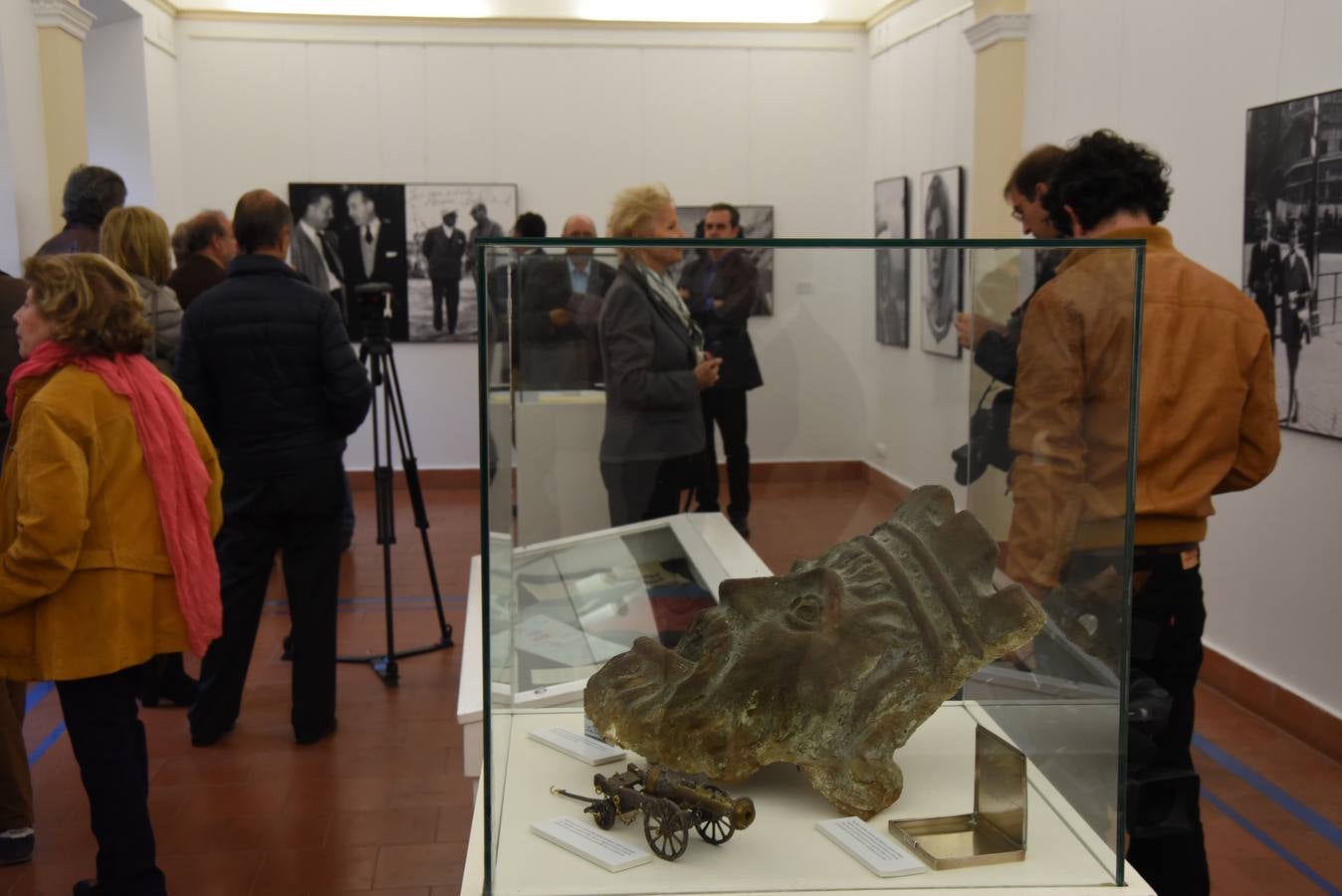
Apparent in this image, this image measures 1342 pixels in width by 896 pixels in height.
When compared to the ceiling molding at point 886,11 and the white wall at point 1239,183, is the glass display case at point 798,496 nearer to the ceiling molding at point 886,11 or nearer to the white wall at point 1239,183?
the white wall at point 1239,183

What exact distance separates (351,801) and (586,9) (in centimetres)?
739

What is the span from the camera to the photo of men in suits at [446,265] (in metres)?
10.2

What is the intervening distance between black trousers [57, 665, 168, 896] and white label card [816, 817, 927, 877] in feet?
6.71

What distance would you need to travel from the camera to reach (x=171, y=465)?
315 cm

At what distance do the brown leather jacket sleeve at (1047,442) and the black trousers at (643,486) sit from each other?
0.45m

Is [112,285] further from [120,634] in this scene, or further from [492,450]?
[492,450]

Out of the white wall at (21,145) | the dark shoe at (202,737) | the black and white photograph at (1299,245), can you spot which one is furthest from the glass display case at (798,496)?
the white wall at (21,145)

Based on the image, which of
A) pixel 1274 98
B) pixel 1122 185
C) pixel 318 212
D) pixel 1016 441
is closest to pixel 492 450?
pixel 1016 441

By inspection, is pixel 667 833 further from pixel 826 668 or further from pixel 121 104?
pixel 121 104

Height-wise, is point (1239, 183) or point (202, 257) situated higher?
point (1239, 183)

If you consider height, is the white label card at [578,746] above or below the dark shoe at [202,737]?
above

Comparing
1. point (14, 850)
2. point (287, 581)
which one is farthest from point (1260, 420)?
point (14, 850)

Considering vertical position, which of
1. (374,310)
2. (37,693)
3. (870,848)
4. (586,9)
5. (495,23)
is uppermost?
(586,9)

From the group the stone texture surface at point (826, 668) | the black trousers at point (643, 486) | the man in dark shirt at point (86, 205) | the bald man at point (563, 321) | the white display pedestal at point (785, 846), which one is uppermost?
the man in dark shirt at point (86, 205)
